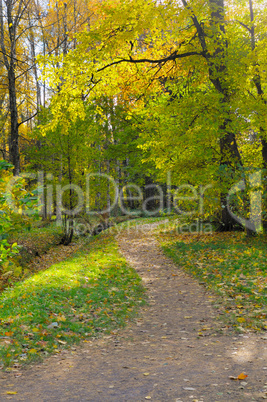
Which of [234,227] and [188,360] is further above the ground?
[234,227]

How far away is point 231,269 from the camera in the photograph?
9.16 m

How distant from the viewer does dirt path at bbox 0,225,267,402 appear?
3.72 m

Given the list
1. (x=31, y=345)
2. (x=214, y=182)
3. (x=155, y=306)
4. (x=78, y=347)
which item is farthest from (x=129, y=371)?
(x=214, y=182)

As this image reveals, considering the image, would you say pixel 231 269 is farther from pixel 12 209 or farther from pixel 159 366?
pixel 12 209

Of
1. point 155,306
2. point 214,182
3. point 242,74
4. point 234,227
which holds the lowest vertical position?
point 155,306

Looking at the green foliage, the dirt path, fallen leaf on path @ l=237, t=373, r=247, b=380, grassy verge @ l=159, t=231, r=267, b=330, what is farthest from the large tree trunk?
fallen leaf on path @ l=237, t=373, r=247, b=380

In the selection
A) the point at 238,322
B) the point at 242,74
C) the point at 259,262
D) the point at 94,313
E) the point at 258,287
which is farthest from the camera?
the point at 242,74

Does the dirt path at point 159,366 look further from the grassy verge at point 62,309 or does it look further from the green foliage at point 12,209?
the green foliage at point 12,209

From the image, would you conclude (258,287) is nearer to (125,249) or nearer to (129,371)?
(129,371)

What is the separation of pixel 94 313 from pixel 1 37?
1031cm

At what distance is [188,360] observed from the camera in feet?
15.2

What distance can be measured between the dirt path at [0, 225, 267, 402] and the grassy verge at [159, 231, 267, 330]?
1.56ft

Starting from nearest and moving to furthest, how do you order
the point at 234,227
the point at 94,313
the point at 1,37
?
the point at 94,313
the point at 1,37
the point at 234,227

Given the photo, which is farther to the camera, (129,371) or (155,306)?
(155,306)
